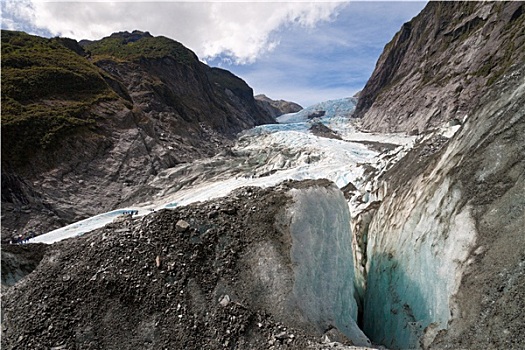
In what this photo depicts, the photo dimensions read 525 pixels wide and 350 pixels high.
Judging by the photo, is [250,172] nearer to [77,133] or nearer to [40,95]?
[77,133]

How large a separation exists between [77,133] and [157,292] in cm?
2514

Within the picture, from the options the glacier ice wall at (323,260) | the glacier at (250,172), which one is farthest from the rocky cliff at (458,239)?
the glacier at (250,172)

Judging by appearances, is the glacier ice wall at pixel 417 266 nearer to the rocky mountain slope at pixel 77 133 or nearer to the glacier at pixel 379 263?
the glacier at pixel 379 263

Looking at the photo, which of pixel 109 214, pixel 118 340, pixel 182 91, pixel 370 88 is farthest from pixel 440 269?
pixel 370 88

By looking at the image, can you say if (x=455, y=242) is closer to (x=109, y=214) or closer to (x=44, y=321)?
(x=44, y=321)

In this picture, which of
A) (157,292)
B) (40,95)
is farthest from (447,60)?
(157,292)

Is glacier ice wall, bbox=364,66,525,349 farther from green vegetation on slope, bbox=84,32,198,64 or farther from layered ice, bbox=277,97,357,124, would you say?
layered ice, bbox=277,97,357,124

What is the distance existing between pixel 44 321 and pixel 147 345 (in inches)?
60.0

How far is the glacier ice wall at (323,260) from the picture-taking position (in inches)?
210

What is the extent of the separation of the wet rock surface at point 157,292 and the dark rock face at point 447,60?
2860cm

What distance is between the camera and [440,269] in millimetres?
5484

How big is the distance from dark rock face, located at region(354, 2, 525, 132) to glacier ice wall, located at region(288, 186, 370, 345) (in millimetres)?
26204

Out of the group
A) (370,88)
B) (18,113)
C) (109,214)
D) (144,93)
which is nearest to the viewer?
(109,214)

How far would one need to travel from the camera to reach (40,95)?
91.9 ft
